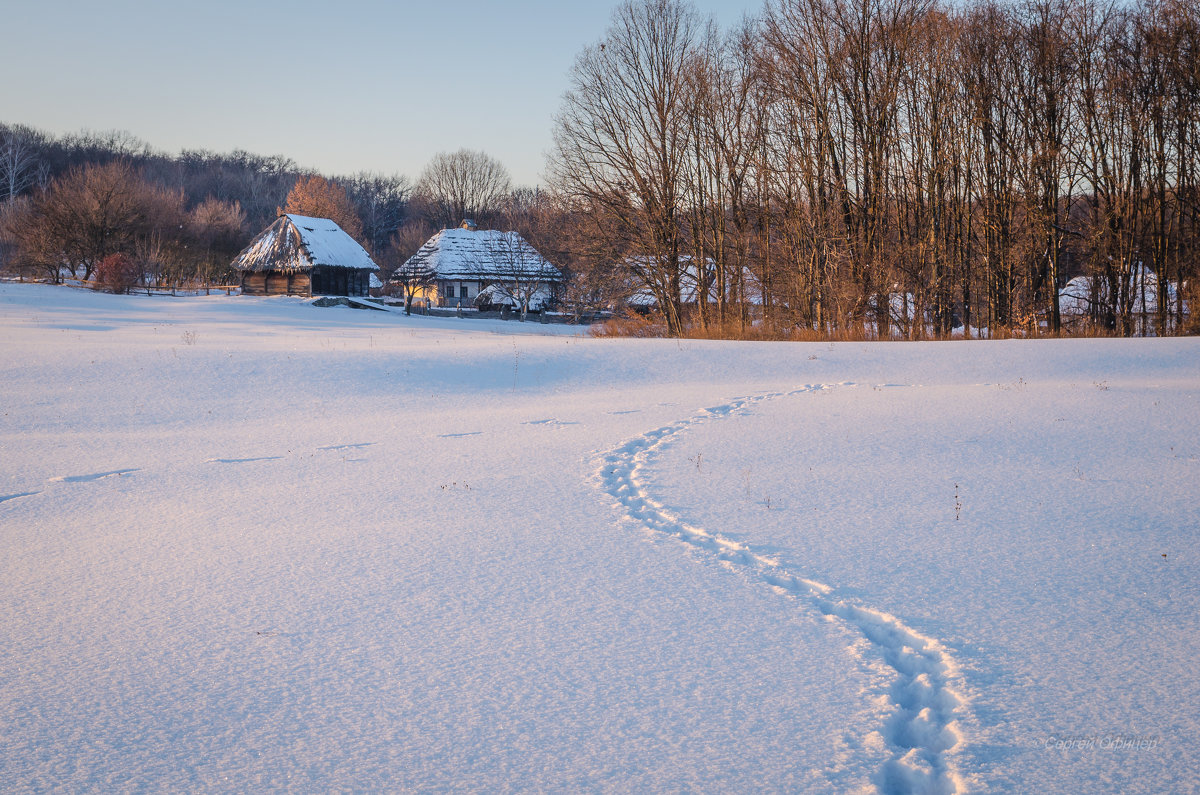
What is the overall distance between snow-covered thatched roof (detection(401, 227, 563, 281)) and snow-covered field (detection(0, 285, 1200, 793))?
39857 mm

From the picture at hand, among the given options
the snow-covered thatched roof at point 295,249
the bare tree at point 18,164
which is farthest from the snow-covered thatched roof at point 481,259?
the bare tree at point 18,164

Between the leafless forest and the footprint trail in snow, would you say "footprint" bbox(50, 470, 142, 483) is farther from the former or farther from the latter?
the leafless forest

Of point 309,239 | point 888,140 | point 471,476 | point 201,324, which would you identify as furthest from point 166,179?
point 471,476

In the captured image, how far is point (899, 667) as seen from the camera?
3.48 m

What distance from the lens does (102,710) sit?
3.07m

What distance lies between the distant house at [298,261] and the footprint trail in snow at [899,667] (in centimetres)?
4360

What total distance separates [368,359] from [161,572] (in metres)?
11.1

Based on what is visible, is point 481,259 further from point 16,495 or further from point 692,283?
point 16,495

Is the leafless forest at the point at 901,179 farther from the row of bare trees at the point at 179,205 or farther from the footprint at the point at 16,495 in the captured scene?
the row of bare trees at the point at 179,205

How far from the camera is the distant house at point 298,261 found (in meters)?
45.4

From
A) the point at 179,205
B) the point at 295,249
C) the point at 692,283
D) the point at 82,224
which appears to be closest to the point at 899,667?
the point at 692,283

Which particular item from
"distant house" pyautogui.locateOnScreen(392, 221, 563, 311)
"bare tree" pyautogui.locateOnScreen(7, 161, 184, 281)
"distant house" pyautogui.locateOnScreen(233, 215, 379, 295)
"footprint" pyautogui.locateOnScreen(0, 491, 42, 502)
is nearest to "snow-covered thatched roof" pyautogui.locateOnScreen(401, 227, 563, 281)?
"distant house" pyautogui.locateOnScreen(392, 221, 563, 311)

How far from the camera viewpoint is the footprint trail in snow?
8.84 feet

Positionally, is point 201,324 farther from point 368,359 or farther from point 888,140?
point 888,140
